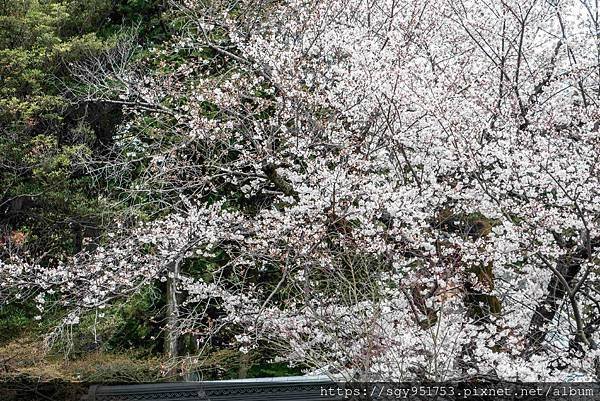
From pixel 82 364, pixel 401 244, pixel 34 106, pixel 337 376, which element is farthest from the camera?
pixel 34 106

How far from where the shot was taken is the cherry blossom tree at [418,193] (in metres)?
5.16

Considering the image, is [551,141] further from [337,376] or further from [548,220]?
[337,376]

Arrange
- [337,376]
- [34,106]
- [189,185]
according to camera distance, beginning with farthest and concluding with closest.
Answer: [34,106] → [189,185] → [337,376]

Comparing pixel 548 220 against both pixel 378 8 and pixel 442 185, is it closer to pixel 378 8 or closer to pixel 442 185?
pixel 442 185

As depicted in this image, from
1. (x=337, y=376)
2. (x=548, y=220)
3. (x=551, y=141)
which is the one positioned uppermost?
(x=551, y=141)

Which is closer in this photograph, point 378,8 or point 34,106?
point 378,8

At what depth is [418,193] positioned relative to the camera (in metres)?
5.59

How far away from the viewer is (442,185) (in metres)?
5.67

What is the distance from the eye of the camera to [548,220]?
16.7 feet

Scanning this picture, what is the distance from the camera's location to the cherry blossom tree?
5.16 metres

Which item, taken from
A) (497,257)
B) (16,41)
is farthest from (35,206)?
(497,257)

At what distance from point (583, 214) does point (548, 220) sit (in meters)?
0.25

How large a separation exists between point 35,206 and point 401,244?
568 centimetres

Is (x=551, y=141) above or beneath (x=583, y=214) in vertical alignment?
above
